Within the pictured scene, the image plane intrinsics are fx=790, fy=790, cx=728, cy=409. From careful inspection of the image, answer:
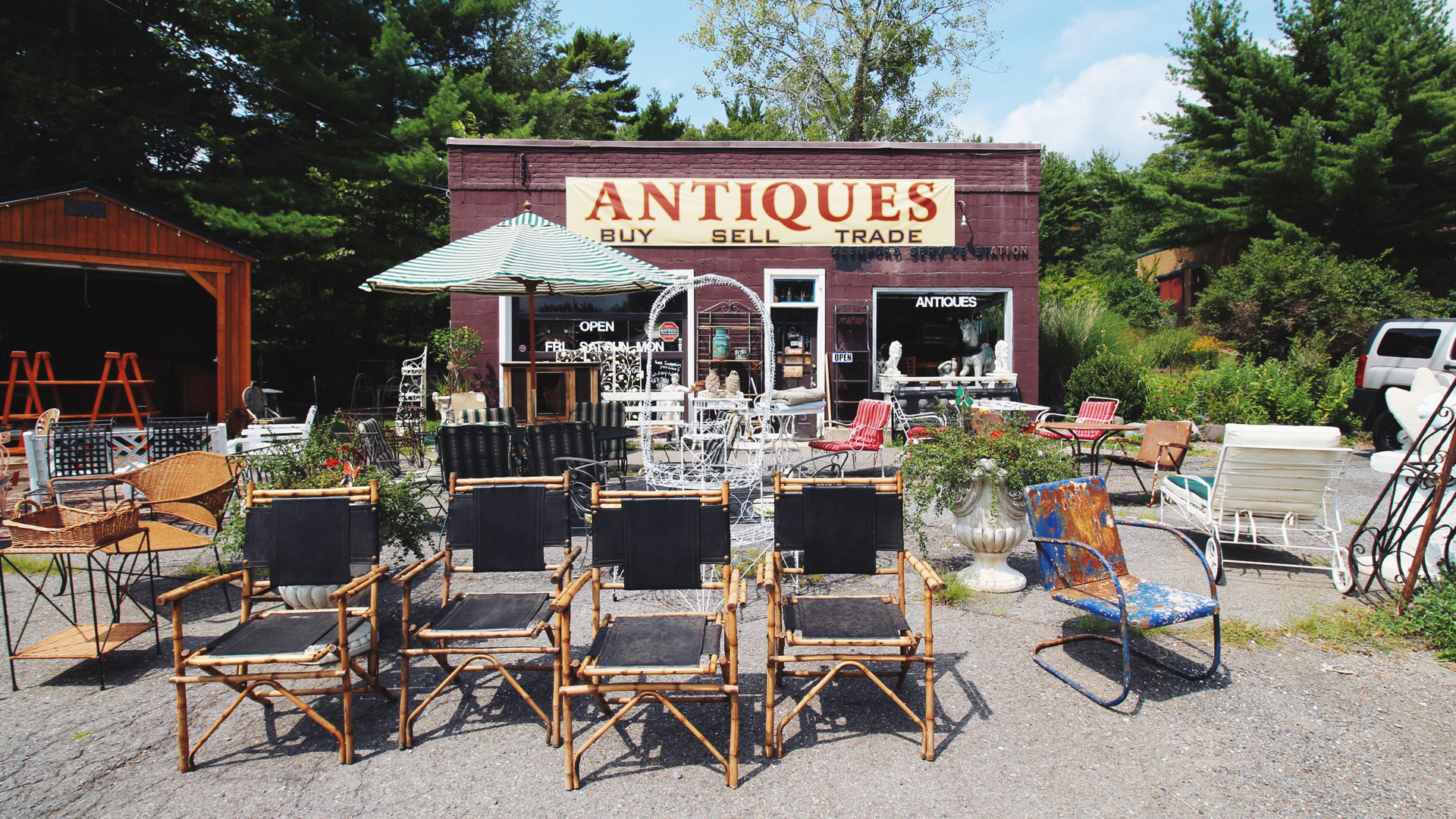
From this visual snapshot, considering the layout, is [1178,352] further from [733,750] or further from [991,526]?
[733,750]

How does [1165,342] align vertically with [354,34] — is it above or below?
below

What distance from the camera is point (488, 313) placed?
494 inches

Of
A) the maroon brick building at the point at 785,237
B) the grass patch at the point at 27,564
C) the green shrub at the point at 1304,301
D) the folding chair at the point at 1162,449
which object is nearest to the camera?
the grass patch at the point at 27,564

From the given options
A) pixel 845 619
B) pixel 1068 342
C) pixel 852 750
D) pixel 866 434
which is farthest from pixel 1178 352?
pixel 852 750

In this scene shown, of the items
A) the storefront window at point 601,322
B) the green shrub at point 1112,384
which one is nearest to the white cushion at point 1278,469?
the green shrub at point 1112,384

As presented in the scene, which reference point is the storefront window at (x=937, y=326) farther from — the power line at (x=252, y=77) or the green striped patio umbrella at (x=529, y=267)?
the power line at (x=252, y=77)

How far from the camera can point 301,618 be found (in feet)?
11.3

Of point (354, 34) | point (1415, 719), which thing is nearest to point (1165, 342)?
point (1415, 719)

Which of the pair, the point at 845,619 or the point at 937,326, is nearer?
the point at 845,619

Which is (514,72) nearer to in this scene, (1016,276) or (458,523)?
(1016,276)

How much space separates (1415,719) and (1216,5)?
20.6 metres

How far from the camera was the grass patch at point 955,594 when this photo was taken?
472cm

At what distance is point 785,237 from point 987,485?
8746 mm

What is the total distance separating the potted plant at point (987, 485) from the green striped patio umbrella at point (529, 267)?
3.08 meters
